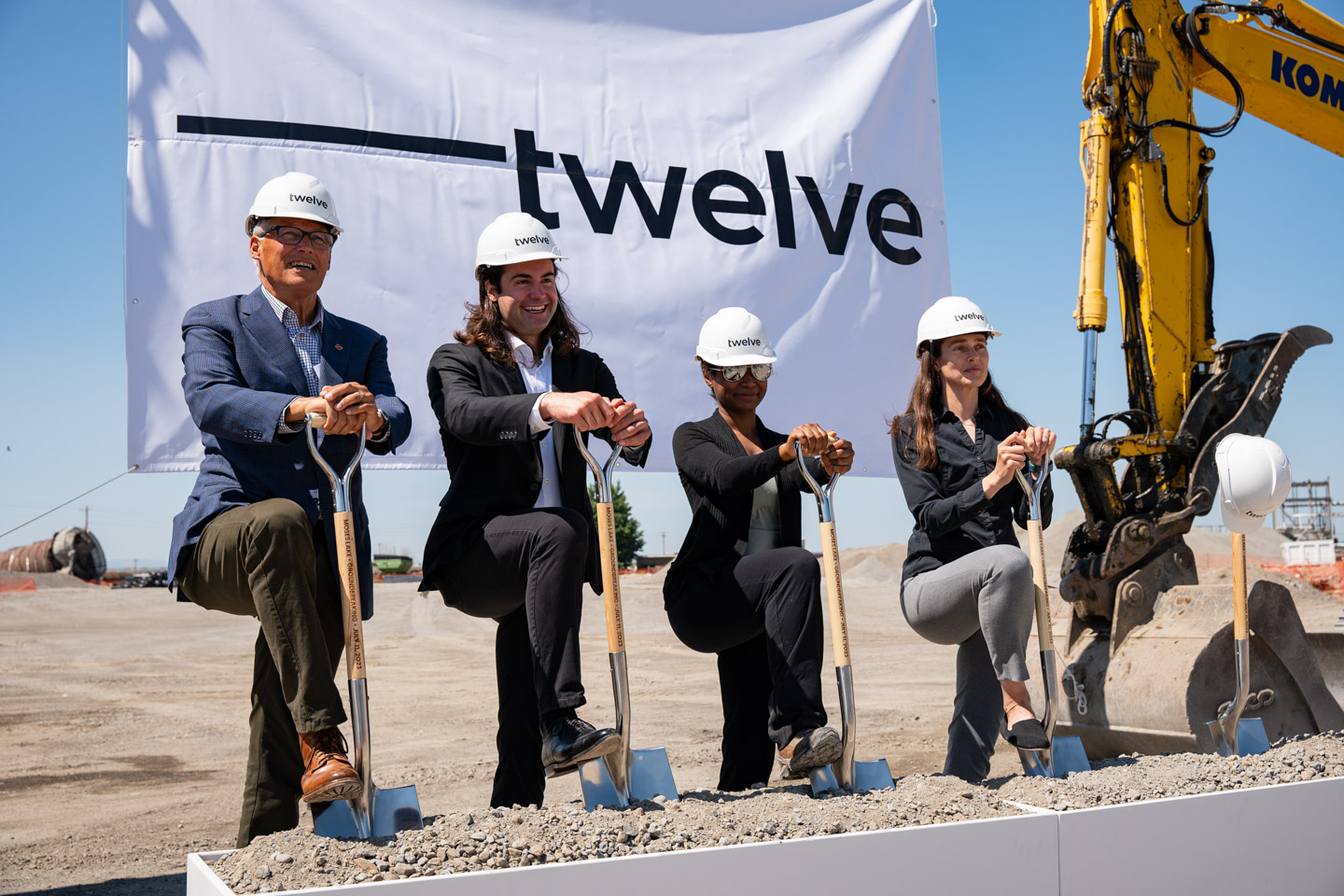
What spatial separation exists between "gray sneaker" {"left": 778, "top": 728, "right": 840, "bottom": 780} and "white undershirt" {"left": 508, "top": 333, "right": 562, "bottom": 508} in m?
0.93

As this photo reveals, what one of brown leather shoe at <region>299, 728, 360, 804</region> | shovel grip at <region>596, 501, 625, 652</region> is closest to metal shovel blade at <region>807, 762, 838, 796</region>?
shovel grip at <region>596, 501, 625, 652</region>

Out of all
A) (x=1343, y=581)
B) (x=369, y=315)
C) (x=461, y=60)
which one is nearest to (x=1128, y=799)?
(x=369, y=315)

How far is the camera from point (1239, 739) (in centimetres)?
392

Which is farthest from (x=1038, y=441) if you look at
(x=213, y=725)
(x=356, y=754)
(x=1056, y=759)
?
(x=213, y=725)

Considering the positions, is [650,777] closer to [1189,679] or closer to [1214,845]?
[1214,845]

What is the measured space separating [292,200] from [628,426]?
105 cm

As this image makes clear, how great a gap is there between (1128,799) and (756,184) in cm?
317

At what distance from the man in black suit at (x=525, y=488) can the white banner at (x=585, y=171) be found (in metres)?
1.26

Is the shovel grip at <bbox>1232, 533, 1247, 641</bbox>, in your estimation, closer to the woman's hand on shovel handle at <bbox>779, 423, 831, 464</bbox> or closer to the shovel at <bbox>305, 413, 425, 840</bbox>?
the woman's hand on shovel handle at <bbox>779, 423, 831, 464</bbox>

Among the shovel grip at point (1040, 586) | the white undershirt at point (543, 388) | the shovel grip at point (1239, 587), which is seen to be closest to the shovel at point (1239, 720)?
the shovel grip at point (1239, 587)

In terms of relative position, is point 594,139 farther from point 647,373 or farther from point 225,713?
point 225,713

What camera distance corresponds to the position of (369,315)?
4391 millimetres

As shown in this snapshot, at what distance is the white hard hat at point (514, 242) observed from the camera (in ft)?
10.5

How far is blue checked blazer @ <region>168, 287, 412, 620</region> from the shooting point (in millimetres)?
2725
